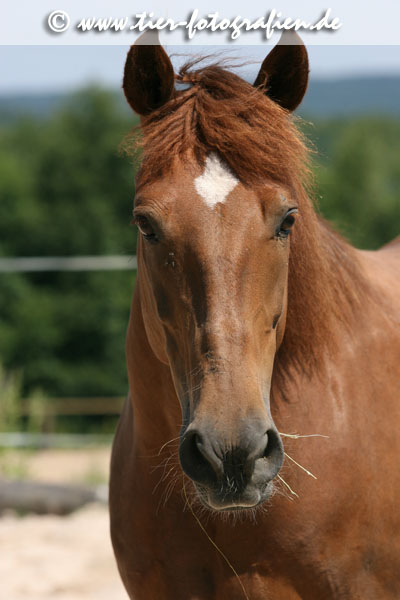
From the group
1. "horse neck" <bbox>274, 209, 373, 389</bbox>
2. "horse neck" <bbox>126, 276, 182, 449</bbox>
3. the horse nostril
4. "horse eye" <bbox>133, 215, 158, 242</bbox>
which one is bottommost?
"horse neck" <bbox>126, 276, 182, 449</bbox>

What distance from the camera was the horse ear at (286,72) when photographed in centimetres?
213

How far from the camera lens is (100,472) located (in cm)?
648

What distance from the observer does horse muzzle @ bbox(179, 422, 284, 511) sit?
1687 mm

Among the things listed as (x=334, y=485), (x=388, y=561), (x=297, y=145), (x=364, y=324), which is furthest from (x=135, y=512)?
(x=297, y=145)

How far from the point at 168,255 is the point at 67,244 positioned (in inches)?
968

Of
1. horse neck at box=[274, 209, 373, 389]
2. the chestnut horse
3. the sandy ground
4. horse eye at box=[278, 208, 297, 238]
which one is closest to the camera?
the chestnut horse

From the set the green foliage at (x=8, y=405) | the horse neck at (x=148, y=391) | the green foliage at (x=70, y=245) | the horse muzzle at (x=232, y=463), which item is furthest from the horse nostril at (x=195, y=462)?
the green foliage at (x=70, y=245)

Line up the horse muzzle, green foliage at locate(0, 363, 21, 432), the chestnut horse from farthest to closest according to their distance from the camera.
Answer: green foliage at locate(0, 363, 21, 432) → the chestnut horse → the horse muzzle

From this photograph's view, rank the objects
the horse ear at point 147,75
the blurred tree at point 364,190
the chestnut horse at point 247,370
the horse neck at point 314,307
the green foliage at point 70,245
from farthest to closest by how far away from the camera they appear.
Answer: the blurred tree at point 364,190 < the green foliage at point 70,245 < the horse neck at point 314,307 < the horse ear at point 147,75 < the chestnut horse at point 247,370

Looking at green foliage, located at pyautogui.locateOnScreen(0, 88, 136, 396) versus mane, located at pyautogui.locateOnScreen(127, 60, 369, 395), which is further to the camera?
green foliage, located at pyautogui.locateOnScreen(0, 88, 136, 396)

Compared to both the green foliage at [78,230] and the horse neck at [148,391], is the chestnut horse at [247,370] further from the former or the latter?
the green foliage at [78,230]

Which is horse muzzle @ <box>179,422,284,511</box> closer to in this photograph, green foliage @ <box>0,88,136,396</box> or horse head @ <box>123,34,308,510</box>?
horse head @ <box>123,34,308,510</box>

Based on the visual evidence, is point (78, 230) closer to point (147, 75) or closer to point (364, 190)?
point (364, 190)

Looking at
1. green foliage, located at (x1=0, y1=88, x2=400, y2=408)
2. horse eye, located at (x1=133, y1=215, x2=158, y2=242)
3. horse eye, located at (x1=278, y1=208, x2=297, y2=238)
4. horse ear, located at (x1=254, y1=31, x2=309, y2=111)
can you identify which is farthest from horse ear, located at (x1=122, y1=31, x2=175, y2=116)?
green foliage, located at (x1=0, y1=88, x2=400, y2=408)
